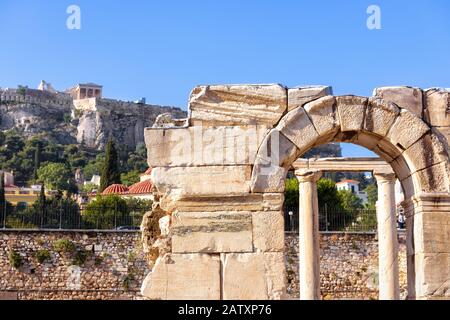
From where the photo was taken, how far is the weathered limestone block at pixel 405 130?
9633 millimetres

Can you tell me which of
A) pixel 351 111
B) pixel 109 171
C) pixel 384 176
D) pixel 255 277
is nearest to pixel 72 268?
pixel 384 176

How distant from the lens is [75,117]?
137375mm

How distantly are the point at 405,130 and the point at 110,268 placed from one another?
19.6 meters

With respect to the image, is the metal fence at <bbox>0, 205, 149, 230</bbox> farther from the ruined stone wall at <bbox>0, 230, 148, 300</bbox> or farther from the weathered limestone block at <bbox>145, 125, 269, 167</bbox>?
the weathered limestone block at <bbox>145, 125, 269, 167</bbox>

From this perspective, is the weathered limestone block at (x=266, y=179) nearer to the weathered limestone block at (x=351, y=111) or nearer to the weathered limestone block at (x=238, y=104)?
the weathered limestone block at (x=238, y=104)

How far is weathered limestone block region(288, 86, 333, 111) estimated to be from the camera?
31.7 ft

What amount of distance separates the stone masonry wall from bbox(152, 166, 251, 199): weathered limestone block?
711 inches

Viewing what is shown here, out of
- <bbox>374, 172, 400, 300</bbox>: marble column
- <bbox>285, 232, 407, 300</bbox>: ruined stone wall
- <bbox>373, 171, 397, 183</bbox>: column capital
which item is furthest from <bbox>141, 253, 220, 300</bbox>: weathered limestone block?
<bbox>285, 232, 407, 300</bbox>: ruined stone wall

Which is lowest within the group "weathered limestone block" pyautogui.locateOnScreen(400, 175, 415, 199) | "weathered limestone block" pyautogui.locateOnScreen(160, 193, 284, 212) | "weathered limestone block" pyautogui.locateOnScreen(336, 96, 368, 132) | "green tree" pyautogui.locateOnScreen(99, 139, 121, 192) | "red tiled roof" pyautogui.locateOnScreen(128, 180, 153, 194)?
"weathered limestone block" pyautogui.locateOnScreen(160, 193, 284, 212)

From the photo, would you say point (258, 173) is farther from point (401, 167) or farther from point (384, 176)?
point (384, 176)

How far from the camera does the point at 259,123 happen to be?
31.6 ft

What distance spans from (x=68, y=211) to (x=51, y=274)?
417 centimetres

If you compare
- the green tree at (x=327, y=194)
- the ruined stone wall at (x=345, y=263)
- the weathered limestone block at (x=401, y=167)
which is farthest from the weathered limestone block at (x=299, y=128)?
the green tree at (x=327, y=194)

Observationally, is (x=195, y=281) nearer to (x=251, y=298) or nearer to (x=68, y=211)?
(x=251, y=298)
